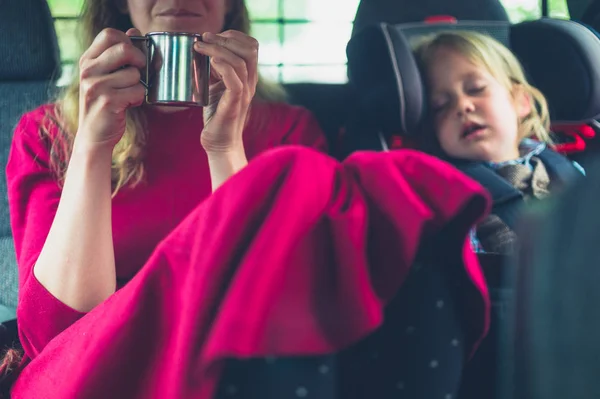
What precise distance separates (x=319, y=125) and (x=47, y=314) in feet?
1.71

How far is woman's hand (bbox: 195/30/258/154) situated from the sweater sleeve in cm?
21

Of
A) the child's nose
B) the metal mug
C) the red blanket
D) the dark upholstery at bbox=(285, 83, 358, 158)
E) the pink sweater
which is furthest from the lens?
the dark upholstery at bbox=(285, 83, 358, 158)

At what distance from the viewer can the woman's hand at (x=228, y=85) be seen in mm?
671

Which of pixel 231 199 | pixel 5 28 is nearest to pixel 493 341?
pixel 231 199

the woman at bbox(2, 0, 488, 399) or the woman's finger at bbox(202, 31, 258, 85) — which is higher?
the woman's finger at bbox(202, 31, 258, 85)

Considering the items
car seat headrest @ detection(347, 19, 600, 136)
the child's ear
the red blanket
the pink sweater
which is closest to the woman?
the red blanket

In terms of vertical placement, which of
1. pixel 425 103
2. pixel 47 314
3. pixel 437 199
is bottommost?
pixel 47 314

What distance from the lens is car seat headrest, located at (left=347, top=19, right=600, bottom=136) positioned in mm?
970

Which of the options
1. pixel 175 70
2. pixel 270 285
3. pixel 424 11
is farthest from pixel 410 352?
pixel 424 11

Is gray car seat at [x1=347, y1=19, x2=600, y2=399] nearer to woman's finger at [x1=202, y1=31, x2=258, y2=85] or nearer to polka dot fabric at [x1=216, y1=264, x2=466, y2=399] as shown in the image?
woman's finger at [x1=202, y1=31, x2=258, y2=85]

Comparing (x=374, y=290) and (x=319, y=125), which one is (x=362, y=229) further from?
(x=319, y=125)

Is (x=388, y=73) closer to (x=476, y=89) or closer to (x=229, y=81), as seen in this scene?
(x=476, y=89)

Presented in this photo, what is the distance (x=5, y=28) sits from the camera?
1.03 meters

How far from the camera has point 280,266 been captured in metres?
0.44
